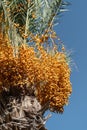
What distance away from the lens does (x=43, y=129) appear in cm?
898

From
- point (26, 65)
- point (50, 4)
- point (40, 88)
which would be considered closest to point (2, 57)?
point (26, 65)

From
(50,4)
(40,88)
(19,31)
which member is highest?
(50,4)

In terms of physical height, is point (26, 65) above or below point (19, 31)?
below

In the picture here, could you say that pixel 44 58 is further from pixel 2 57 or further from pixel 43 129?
pixel 43 129

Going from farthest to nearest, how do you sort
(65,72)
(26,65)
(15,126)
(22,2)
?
(22,2) → (65,72) → (26,65) → (15,126)

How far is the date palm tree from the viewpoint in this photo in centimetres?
897

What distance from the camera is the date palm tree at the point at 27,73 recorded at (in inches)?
353

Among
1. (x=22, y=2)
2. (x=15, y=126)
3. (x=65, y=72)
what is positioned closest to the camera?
(x=15, y=126)

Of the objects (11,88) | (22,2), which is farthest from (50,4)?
(11,88)

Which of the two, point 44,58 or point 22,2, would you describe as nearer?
point 44,58

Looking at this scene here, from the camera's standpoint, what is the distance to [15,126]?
8.60 metres

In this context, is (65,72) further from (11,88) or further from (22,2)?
(22,2)

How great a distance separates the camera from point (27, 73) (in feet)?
30.6

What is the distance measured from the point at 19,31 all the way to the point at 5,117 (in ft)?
8.40
